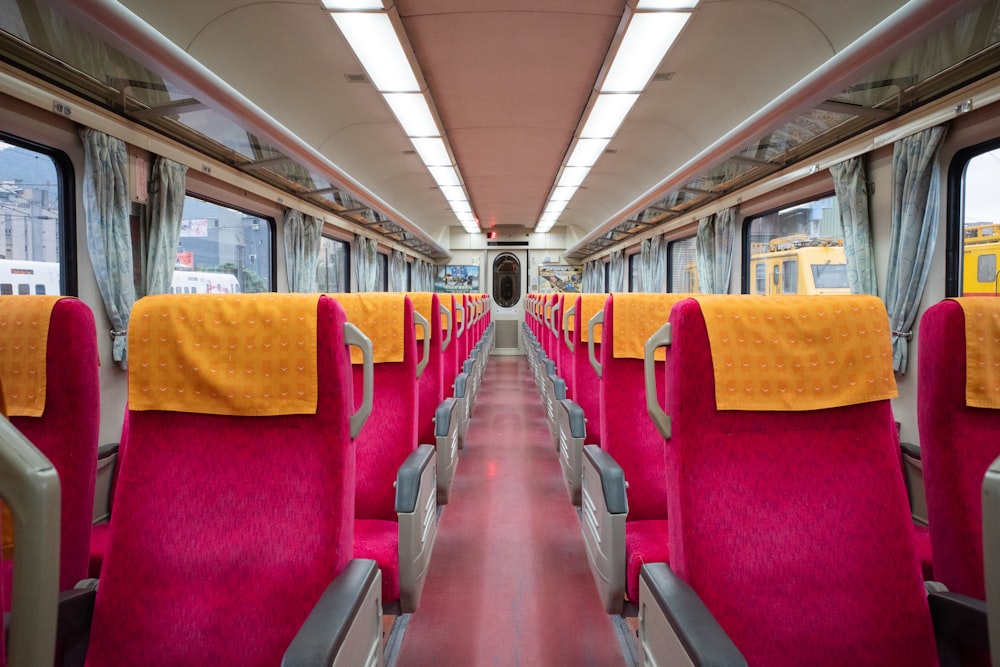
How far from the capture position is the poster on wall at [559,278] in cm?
1523

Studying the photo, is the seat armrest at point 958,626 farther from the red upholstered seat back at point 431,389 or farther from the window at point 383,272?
the window at point 383,272

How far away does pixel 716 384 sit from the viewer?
4.24 ft

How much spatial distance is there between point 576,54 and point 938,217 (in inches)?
118

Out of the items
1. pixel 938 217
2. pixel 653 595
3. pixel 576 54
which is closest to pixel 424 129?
pixel 576 54

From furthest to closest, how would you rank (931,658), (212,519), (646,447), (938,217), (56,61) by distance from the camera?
(938,217)
(56,61)
(646,447)
(212,519)
(931,658)

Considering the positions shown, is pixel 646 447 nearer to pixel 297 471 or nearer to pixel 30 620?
pixel 297 471

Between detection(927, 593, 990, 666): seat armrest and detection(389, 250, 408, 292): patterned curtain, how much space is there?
37.2 feet

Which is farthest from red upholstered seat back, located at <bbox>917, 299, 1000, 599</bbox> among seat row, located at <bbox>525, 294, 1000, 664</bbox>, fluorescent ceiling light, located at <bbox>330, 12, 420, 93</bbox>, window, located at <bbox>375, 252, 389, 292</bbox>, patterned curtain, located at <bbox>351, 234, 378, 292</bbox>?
window, located at <bbox>375, 252, 389, 292</bbox>

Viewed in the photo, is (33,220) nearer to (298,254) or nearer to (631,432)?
(298,254)

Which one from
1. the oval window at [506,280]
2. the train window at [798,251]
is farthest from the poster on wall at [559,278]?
the train window at [798,251]

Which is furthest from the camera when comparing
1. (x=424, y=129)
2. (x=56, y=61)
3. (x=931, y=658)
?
(x=424, y=129)

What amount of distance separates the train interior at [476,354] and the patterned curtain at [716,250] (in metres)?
0.04

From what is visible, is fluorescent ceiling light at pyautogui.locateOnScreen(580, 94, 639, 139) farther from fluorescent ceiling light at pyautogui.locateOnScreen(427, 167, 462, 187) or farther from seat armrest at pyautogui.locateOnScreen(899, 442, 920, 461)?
seat armrest at pyautogui.locateOnScreen(899, 442, 920, 461)

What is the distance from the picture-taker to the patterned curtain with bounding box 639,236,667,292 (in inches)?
353
